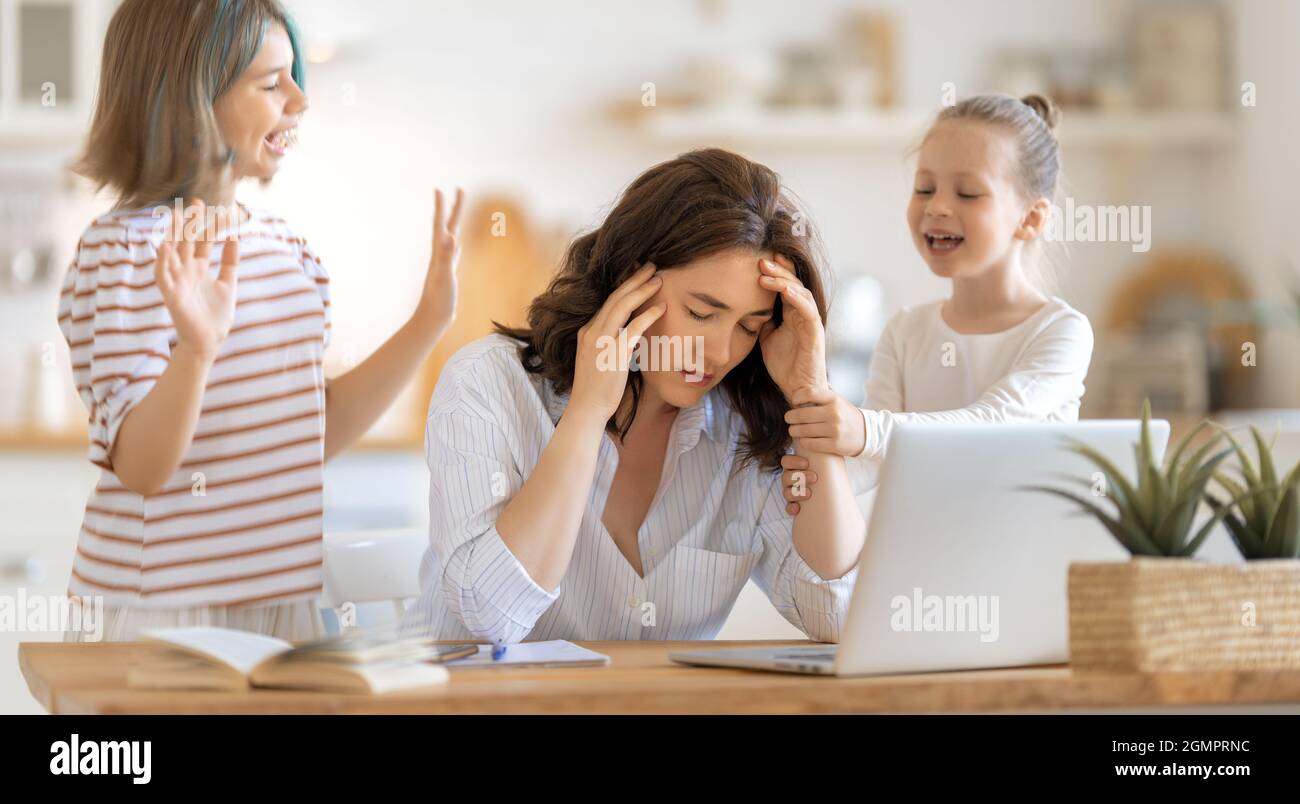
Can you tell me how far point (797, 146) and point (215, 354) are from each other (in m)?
3.21

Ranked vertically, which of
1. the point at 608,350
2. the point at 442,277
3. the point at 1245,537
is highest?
the point at 442,277

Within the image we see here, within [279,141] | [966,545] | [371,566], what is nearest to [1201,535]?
[966,545]

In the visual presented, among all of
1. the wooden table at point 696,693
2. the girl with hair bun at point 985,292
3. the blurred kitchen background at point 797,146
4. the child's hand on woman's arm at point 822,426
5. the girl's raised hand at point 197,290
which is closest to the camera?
the wooden table at point 696,693

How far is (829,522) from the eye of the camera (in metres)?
1.67

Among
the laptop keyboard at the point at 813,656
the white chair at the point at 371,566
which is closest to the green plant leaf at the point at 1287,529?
the laptop keyboard at the point at 813,656

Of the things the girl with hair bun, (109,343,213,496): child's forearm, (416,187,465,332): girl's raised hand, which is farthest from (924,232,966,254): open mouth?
(109,343,213,496): child's forearm

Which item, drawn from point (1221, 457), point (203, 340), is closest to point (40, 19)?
point (203, 340)

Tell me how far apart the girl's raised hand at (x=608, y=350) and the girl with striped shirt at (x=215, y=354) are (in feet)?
1.24

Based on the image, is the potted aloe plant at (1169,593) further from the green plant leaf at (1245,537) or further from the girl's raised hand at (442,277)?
the girl's raised hand at (442,277)

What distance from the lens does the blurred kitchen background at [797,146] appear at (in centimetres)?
432

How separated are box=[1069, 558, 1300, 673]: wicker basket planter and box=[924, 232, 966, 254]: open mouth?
2.67 feet

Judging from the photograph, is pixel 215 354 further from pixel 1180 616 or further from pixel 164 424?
pixel 1180 616

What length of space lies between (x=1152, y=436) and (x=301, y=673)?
78 cm
